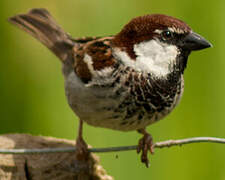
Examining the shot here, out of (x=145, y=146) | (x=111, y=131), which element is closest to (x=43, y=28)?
(x=111, y=131)

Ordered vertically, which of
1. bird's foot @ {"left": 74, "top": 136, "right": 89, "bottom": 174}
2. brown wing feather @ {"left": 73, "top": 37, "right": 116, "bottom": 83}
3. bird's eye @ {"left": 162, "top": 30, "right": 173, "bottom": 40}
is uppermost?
bird's eye @ {"left": 162, "top": 30, "right": 173, "bottom": 40}

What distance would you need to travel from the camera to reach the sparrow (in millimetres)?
2102

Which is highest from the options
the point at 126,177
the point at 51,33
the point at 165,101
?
the point at 51,33

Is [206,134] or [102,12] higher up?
[102,12]

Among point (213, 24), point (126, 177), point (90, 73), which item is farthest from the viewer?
point (213, 24)

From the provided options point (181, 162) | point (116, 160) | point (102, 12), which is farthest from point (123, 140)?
point (102, 12)

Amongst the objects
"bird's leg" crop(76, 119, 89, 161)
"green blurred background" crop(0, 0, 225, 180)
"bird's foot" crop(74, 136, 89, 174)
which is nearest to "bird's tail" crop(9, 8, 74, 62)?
"green blurred background" crop(0, 0, 225, 180)

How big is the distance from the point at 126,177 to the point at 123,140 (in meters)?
0.19

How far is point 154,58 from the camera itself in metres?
2.12

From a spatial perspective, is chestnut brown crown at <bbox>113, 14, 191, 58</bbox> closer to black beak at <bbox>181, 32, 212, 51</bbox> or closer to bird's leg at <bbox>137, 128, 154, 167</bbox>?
black beak at <bbox>181, 32, 212, 51</bbox>

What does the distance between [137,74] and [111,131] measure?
699mm

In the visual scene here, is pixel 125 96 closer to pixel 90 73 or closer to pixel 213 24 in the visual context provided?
pixel 90 73

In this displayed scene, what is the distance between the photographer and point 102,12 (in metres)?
3.09

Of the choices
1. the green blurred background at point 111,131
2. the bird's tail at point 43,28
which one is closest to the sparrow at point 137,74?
the green blurred background at point 111,131
